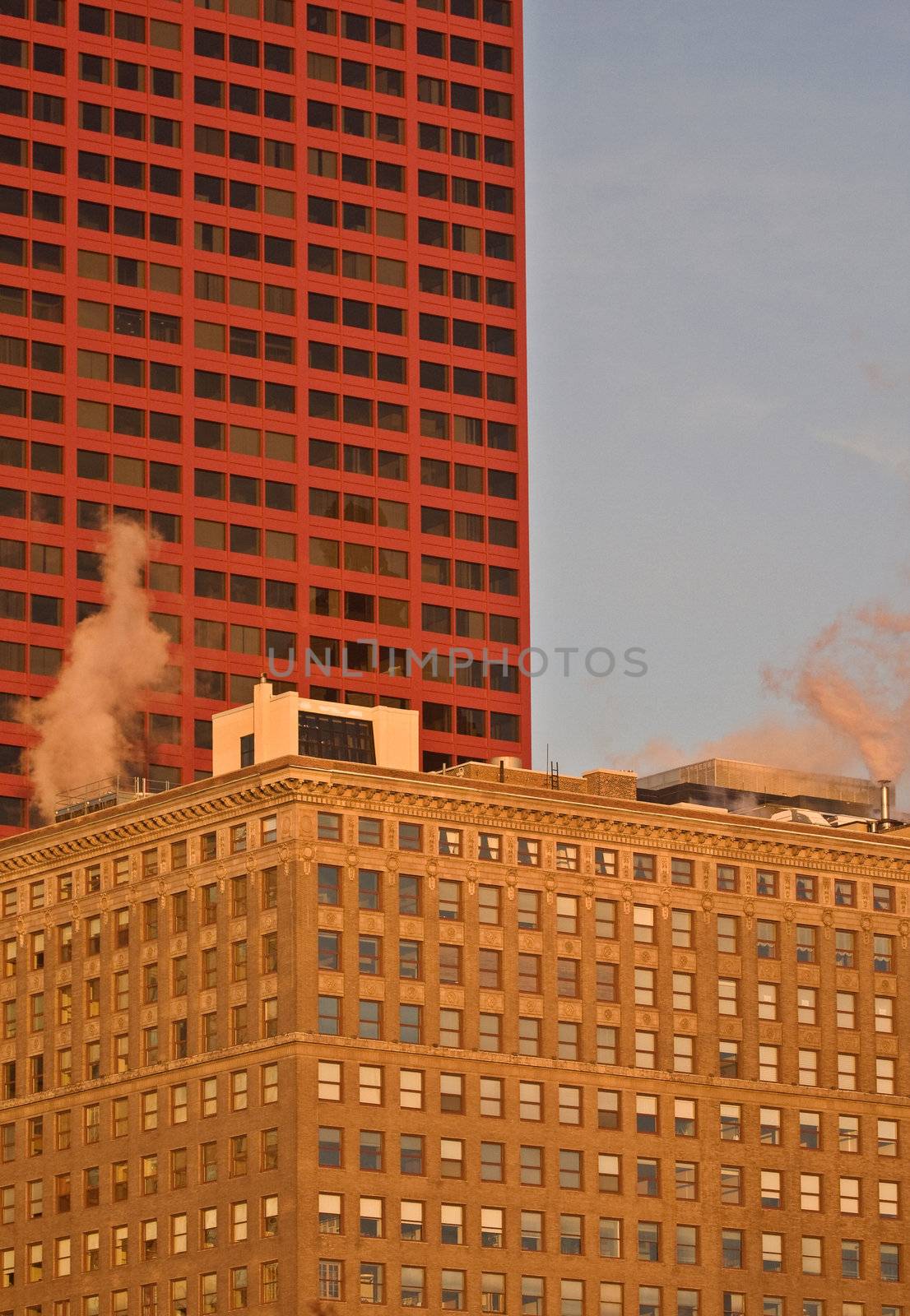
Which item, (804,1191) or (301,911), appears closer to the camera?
(301,911)

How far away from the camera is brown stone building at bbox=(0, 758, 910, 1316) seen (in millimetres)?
181125

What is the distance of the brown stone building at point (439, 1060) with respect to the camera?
181125 mm

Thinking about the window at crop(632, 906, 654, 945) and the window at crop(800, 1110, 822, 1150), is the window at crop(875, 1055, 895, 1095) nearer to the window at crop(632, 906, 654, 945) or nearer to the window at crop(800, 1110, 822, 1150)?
the window at crop(800, 1110, 822, 1150)

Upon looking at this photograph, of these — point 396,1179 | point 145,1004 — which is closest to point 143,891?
point 145,1004

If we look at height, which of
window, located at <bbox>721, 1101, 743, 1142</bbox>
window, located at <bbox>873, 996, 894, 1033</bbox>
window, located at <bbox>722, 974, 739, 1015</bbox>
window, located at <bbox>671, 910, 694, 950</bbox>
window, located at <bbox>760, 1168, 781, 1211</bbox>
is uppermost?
window, located at <bbox>671, 910, 694, 950</bbox>

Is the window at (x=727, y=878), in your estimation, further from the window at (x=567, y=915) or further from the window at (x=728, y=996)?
the window at (x=567, y=915)

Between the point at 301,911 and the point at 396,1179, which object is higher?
the point at 301,911

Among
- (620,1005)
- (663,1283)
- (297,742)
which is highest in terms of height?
(297,742)

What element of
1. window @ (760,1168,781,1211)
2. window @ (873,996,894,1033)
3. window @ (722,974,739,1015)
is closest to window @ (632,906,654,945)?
window @ (722,974,739,1015)

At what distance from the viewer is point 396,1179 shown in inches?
7121

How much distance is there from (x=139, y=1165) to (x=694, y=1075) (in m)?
30.2

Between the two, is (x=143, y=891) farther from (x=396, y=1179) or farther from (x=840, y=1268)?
(x=840, y=1268)

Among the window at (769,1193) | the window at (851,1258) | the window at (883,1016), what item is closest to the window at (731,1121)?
the window at (769,1193)

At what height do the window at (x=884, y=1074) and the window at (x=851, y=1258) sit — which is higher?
the window at (x=884, y=1074)
